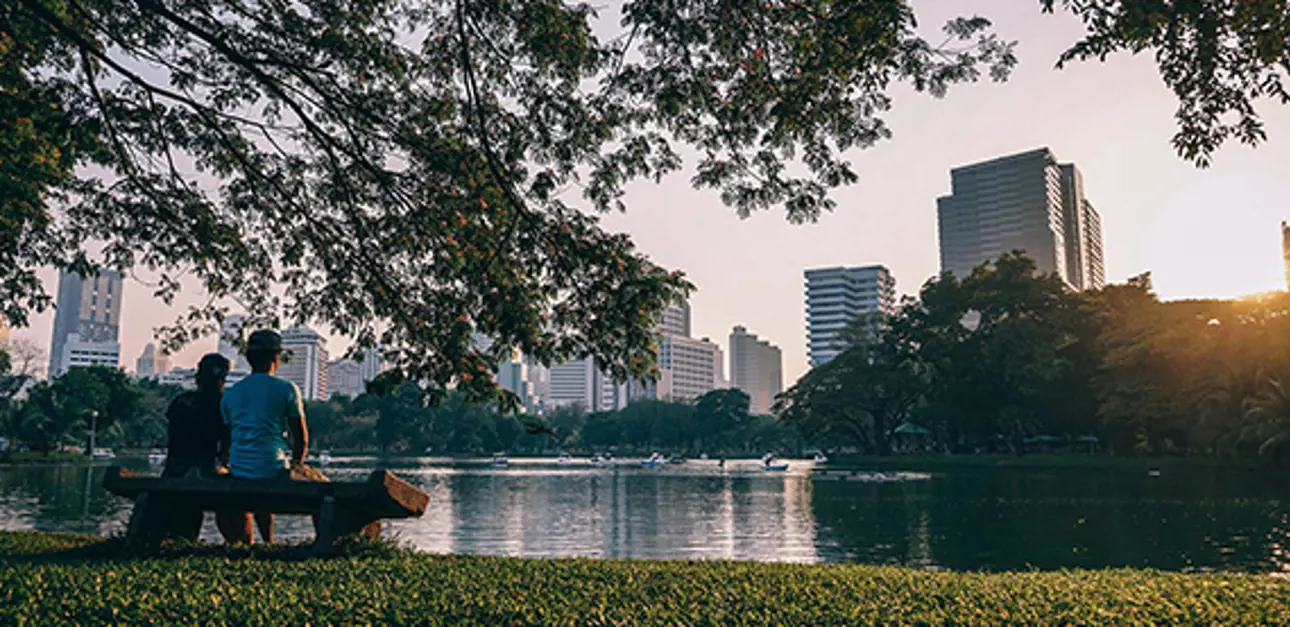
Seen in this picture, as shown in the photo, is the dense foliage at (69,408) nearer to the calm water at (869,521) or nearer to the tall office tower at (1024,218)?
the calm water at (869,521)

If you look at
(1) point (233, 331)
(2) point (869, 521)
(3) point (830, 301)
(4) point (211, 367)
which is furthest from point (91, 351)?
(4) point (211, 367)

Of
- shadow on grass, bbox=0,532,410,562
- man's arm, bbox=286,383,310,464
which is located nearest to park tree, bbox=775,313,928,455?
shadow on grass, bbox=0,532,410,562

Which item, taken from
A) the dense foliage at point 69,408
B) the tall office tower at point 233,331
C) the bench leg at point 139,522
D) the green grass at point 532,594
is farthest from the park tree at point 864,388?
the bench leg at point 139,522

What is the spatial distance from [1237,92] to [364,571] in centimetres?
720

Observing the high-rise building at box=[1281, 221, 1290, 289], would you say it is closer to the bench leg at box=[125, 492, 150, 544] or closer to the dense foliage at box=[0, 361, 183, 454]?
the bench leg at box=[125, 492, 150, 544]

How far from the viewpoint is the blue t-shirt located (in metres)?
5.80

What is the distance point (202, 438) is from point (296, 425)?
1.16 m

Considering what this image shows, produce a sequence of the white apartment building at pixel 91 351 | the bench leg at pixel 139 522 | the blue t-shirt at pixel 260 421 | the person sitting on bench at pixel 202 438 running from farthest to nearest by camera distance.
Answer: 1. the white apartment building at pixel 91 351
2. the person sitting on bench at pixel 202 438
3. the bench leg at pixel 139 522
4. the blue t-shirt at pixel 260 421

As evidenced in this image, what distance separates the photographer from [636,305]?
6918 millimetres

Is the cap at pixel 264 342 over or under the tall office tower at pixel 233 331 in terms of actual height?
under

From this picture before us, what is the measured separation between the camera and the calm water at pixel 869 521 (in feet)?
54.6

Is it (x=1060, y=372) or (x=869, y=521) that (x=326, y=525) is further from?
(x=1060, y=372)

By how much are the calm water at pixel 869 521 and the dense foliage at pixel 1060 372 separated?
12.9 feet

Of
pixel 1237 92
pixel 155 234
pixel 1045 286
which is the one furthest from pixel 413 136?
pixel 1045 286
